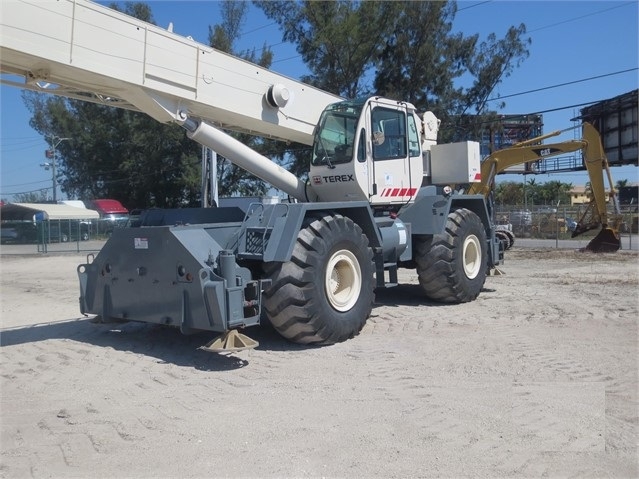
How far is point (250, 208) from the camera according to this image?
7.53 meters

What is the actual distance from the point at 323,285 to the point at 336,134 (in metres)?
2.83

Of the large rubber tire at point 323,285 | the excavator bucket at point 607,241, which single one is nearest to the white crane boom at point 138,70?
the large rubber tire at point 323,285

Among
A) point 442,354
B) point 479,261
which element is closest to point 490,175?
point 479,261

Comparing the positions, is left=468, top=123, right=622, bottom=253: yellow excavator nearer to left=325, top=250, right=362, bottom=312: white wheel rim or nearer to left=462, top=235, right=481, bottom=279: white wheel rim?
left=462, top=235, right=481, bottom=279: white wheel rim

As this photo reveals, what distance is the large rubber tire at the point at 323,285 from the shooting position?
7.02 metres

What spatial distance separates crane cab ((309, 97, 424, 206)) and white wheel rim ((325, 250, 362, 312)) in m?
1.47

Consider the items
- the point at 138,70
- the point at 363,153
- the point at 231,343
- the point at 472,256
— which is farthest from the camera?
the point at 472,256

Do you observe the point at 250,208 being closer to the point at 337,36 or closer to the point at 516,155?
the point at 516,155

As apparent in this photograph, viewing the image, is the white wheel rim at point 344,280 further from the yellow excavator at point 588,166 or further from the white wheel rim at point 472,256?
the yellow excavator at point 588,166

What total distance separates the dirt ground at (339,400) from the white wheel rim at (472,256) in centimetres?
145

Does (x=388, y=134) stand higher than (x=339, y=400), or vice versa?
(x=388, y=134)

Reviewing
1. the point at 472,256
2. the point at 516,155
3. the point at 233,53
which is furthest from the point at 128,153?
the point at 472,256

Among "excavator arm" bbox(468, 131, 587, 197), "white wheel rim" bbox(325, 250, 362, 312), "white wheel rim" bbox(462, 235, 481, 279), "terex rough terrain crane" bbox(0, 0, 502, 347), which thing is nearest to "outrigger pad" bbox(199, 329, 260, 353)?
"terex rough terrain crane" bbox(0, 0, 502, 347)

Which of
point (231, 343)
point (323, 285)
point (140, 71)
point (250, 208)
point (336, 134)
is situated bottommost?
point (231, 343)
